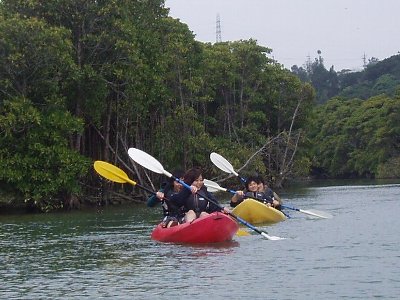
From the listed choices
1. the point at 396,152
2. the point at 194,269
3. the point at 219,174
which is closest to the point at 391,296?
the point at 194,269

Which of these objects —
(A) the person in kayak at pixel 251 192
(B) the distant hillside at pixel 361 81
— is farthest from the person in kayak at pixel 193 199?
(B) the distant hillside at pixel 361 81

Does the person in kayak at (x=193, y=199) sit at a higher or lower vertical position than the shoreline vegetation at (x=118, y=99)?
lower

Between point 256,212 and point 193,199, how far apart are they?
134 inches

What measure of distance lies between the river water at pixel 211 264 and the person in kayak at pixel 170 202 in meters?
0.54

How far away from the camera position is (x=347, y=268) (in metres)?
10.8

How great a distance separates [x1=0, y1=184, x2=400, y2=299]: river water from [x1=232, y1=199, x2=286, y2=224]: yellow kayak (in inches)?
13.6

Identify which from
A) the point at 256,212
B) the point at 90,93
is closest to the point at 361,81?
the point at 90,93

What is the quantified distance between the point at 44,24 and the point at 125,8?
390 cm

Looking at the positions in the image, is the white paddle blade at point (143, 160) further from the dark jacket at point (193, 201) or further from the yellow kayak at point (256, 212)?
the dark jacket at point (193, 201)

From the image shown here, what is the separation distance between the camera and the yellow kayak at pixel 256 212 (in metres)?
17.7

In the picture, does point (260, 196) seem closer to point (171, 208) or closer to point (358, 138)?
point (171, 208)

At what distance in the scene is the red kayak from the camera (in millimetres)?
13773

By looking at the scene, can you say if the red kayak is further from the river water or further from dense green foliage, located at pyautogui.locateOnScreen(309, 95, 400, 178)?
dense green foliage, located at pyautogui.locateOnScreen(309, 95, 400, 178)

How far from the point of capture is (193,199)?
14.8 metres
